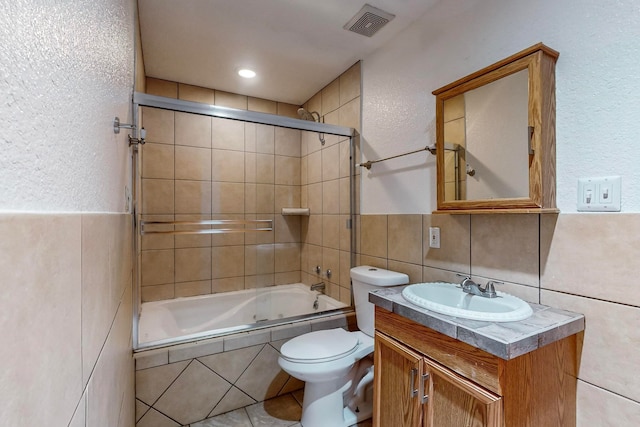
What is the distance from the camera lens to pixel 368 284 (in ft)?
6.42

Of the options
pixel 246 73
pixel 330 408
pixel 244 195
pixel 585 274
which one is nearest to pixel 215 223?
pixel 244 195

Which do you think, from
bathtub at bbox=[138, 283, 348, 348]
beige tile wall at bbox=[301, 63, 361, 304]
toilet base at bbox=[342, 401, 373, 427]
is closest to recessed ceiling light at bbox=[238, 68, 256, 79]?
beige tile wall at bbox=[301, 63, 361, 304]

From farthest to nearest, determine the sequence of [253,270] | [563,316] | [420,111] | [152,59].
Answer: [253,270], [152,59], [420,111], [563,316]

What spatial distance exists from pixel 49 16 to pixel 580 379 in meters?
1.77

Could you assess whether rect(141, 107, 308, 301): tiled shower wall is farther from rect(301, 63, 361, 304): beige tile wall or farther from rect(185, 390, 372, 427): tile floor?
rect(185, 390, 372, 427): tile floor

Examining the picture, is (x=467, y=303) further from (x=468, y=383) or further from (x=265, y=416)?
(x=265, y=416)

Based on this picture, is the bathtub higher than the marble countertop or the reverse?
the reverse

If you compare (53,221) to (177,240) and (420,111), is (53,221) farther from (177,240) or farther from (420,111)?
(177,240)

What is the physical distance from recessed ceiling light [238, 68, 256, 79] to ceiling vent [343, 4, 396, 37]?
99 cm

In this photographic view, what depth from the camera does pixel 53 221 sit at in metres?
0.36

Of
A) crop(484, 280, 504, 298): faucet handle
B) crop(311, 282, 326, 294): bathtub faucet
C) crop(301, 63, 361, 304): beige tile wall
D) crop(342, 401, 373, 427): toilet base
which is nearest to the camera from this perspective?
crop(484, 280, 504, 298): faucet handle

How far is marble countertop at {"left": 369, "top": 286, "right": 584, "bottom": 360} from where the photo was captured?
93cm

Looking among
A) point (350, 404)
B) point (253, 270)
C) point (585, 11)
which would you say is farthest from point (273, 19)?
point (350, 404)

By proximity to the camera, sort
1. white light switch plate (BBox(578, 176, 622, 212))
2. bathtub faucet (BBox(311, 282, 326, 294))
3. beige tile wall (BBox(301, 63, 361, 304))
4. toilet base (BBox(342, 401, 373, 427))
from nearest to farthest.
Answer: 1. white light switch plate (BBox(578, 176, 622, 212))
2. toilet base (BBox(342, 401, 373, 427))
3. beige tile wall (BBox(301, 63, 361, 304))
4. bathtub faucet (BBox(311, 282, 326, 294))
